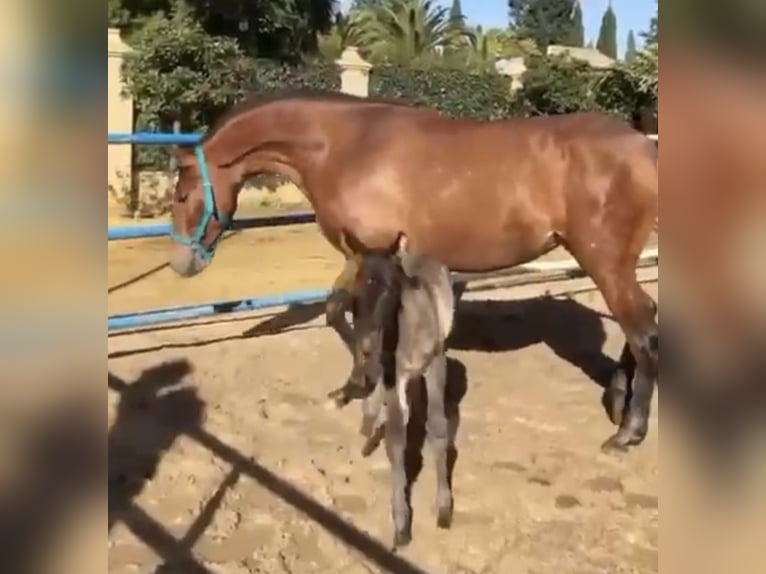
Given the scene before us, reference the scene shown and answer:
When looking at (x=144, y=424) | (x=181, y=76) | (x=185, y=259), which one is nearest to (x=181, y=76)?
(x=181, y=76)

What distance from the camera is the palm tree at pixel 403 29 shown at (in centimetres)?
2739

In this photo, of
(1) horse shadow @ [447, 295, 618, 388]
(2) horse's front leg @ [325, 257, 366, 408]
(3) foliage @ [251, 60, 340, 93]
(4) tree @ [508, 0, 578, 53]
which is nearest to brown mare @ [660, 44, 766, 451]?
(2) horse's front leg @ [325, 257, 366, 408]

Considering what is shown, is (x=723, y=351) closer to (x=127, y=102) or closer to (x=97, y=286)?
(x=97, y=286)

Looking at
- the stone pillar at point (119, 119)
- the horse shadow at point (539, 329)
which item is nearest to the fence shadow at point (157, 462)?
the horse shadow at point (539, 329)

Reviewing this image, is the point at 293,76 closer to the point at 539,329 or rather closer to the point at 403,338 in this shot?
the point at 539,329

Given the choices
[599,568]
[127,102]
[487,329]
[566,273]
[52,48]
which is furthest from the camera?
[127,102]

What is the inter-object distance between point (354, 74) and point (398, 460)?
1321 centimetres

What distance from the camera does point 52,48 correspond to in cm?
75

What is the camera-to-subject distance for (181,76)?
14.2 m

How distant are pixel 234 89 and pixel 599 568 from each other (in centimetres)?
1229

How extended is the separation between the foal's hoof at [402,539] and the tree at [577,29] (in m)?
→ 38.2

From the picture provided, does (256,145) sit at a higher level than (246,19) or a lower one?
lower

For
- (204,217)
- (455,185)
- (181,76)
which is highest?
(181,76)

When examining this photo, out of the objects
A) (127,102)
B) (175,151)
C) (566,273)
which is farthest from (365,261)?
(127,102)
